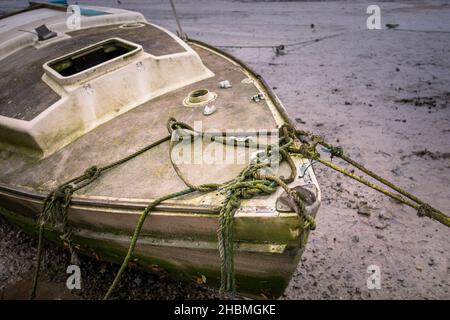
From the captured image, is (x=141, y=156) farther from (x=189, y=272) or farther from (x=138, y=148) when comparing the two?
(x=189, y=272)

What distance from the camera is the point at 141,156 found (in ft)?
9.27

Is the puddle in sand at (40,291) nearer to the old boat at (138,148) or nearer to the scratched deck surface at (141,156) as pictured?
the old boat at (138,148)

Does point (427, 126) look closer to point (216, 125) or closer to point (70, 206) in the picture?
point (216, 125)

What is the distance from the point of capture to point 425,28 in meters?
10.1

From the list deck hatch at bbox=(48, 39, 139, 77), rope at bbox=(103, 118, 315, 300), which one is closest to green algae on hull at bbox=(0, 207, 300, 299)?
rope at bbox=(103, 118, 315, 300)

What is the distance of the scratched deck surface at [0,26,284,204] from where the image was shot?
8.15 ft

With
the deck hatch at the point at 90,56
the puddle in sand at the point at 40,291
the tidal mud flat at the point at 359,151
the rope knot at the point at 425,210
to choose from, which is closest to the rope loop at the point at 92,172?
the tidal mud flat at the point at 359,151

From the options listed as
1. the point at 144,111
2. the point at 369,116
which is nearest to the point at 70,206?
the point at 144,111

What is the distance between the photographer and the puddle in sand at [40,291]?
11.0 feet

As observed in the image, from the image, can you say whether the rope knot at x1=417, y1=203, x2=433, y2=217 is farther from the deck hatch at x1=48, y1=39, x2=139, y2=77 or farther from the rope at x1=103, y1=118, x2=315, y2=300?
the deck hatch at x1=48, y1=39, x2=139, y2=77

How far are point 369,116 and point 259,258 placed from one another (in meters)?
4.60

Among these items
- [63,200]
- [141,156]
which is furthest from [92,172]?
[141,156]

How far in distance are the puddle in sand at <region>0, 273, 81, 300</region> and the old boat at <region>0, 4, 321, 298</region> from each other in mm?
625

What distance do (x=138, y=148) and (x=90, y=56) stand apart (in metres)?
2.16
